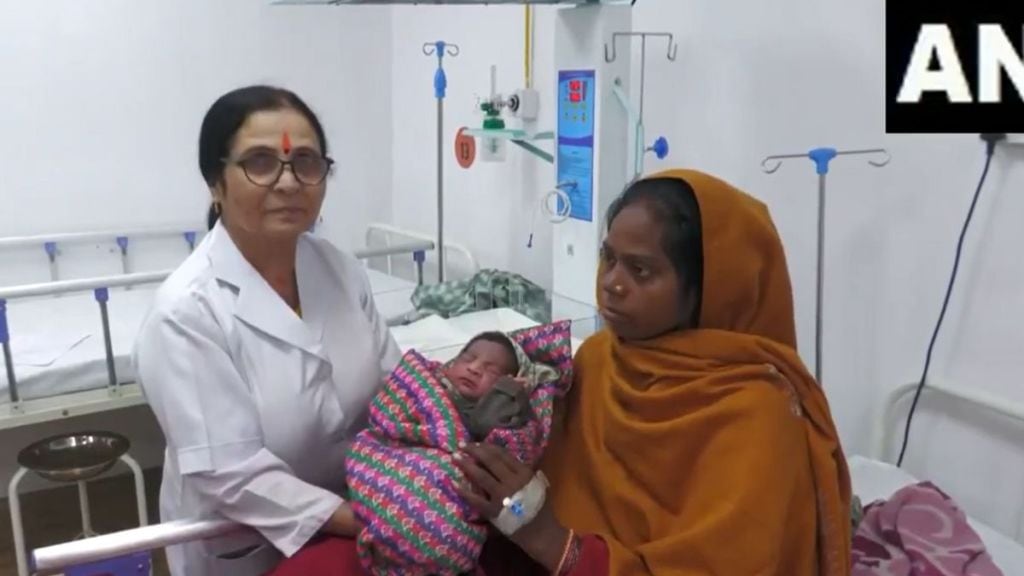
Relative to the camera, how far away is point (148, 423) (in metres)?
3.73

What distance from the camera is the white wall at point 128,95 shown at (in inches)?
141

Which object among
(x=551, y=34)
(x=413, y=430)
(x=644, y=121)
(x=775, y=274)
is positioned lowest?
(x=413, y=430)

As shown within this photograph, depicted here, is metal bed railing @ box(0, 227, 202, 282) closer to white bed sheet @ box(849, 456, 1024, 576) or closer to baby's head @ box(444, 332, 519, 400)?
baby's head @ box(444, 332, 519, 400)

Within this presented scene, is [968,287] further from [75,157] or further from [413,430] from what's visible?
[75,157]

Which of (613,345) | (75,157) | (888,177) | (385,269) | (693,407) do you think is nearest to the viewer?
(693,407)

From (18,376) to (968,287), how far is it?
2.52 metres

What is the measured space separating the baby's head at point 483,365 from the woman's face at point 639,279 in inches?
9.0

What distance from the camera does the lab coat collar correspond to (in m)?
1.46

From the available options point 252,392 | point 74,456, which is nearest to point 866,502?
point 252,392

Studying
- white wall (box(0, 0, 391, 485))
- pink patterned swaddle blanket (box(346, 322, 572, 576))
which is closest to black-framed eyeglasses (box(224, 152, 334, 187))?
pink patterned swaddle blanket (box(346, 322, 572, 576))

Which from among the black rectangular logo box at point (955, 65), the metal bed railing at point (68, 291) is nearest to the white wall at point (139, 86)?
the metal bed railing at point (68, 291)

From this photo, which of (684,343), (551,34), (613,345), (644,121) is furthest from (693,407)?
(551,34)

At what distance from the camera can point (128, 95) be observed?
3744 millimetres

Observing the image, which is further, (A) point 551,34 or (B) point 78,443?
(A) point 551,34
